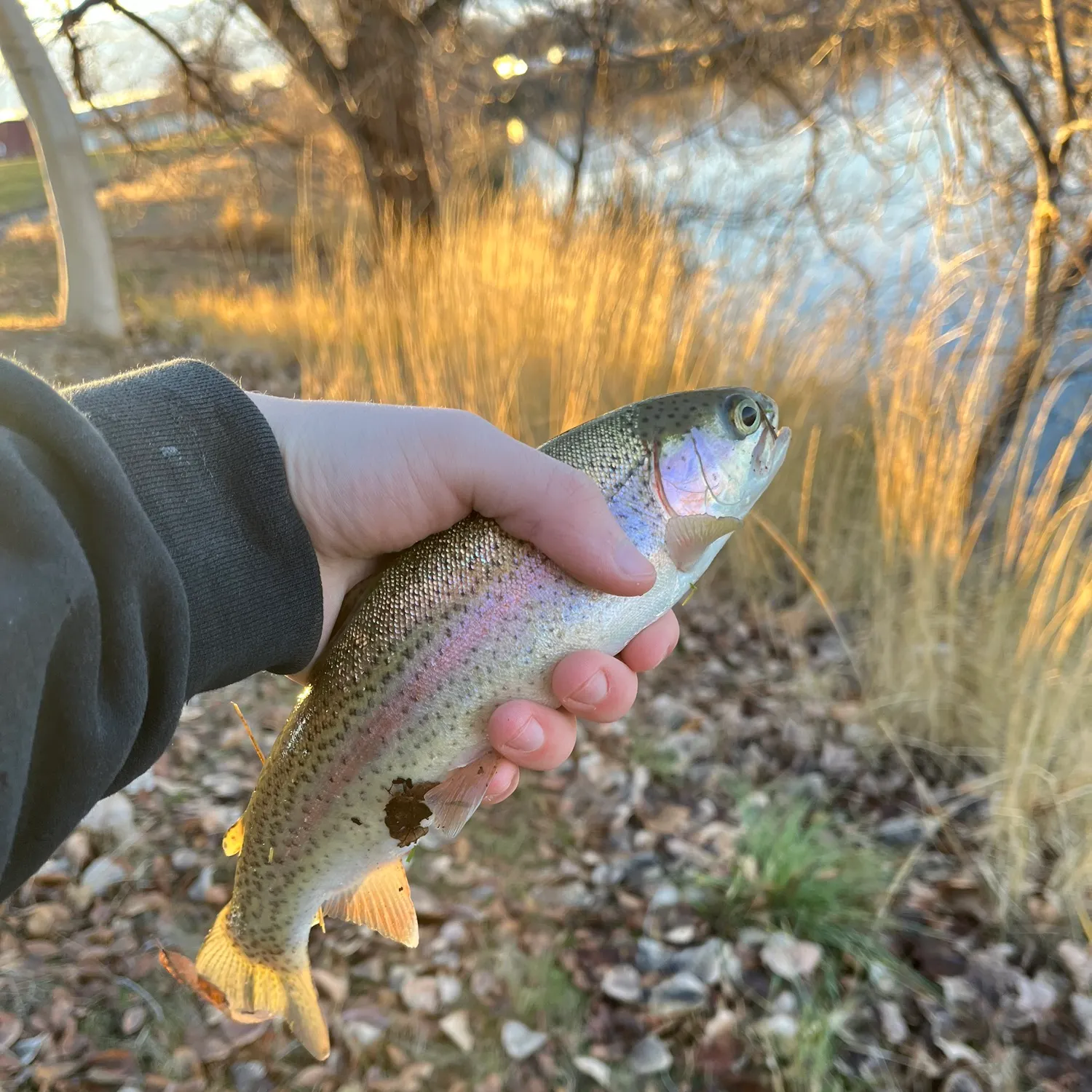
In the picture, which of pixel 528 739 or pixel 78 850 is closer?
pixel 528 739

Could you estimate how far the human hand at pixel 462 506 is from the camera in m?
1.52

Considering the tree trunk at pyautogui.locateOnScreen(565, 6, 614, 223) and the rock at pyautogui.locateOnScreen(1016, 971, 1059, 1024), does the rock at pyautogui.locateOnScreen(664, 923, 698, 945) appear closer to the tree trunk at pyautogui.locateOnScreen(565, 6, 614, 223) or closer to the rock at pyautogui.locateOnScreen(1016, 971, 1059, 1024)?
the rock at pyautogui.locateOnScreen(1016, 971, 1059, 1024)

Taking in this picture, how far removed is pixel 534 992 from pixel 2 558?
1.88 metres

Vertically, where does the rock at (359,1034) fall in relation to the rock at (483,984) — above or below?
above

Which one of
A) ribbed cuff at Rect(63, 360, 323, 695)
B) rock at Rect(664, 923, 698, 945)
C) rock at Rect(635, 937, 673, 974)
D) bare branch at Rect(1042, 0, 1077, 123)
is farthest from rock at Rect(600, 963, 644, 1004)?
bare branch at Rect(1042, 0, 1077, 123)

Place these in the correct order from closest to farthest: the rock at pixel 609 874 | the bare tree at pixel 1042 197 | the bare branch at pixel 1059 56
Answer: the rock at pixel 609 874
the bare branch at pixel 1059 56
the bare tree at pixel 1042 197

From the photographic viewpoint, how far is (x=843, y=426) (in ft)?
15.2

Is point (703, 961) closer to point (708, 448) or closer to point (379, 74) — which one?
point (708, 448)

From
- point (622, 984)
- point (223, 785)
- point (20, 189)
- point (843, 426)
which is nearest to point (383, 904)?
point (622, 984)

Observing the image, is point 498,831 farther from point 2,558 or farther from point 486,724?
point 2,558

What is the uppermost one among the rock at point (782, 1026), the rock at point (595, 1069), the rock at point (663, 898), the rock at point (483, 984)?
the rock at point (782, 1026)

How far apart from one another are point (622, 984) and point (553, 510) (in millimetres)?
1535

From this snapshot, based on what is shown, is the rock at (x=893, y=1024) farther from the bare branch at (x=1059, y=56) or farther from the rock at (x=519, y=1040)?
the bare branch at (x=1059, y=56)

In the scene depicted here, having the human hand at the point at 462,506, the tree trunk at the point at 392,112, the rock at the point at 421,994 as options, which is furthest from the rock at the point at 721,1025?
the tree trunk at the point at 392,112
